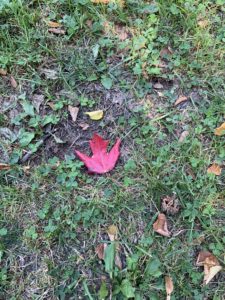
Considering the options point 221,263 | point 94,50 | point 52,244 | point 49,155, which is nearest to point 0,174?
point 49,155

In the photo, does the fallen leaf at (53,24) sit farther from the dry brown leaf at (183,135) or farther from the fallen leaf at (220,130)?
the fallen leaf at (220,130)

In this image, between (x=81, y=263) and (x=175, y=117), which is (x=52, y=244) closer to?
(x=81, y=263)

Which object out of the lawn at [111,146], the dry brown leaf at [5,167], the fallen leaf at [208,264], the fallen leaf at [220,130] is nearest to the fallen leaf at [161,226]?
the lawn at [111,146]

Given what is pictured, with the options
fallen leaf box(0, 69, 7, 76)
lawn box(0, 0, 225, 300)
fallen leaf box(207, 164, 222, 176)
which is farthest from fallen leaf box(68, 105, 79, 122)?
fallen leaf box(207, 164, 222, 176)

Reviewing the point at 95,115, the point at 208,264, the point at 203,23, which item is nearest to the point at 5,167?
the point at 95,115

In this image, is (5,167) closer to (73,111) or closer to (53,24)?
(73,111)

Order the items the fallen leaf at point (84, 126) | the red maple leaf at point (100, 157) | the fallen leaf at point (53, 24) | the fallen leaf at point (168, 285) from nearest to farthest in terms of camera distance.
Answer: the fallen leaf at point (168, 285) < the red maple leaf at point (100, 157) < the fallen leaf at point (84, 126) < the fallen leaf at point (53, 24)
